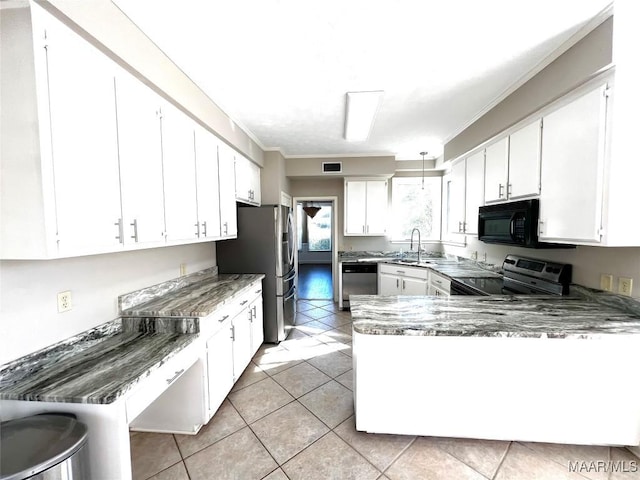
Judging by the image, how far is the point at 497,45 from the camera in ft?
5.51

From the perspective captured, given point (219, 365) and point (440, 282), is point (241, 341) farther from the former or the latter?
point (440, 282)

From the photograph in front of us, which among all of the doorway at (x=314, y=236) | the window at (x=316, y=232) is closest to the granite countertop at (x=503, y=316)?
the doorway at (x=314, y=236)

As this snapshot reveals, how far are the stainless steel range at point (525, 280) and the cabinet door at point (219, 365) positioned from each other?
2319 mm

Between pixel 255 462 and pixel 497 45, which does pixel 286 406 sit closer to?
pixel 255 462

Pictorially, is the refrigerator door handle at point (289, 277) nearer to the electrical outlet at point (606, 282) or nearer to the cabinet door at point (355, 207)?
the cabinet door at point (355, 207)

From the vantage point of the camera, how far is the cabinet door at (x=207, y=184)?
221cm

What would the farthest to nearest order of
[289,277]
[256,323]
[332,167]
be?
[332,167] → [289,277] → [256,323]

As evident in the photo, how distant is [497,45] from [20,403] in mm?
3237

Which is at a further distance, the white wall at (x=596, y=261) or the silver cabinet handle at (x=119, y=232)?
the white wall at (x=596, y=261)

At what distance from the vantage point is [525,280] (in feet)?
7.75

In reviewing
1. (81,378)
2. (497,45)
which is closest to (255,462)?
(81,378)

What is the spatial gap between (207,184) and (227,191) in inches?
14.5

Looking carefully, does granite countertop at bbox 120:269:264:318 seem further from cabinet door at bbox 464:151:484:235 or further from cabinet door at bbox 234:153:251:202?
cabinet door at bbox 464:151:484:235

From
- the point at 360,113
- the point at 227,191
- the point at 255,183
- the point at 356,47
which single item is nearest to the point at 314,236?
the point at 255,183
